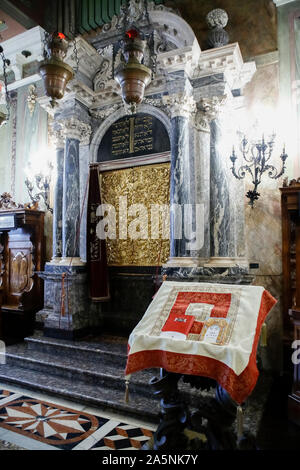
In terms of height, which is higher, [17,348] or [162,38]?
[162,38]

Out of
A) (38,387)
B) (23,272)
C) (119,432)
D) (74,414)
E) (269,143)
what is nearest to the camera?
(119,432)

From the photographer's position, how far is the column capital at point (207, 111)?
4137 millimetres

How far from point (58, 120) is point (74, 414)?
153 inches

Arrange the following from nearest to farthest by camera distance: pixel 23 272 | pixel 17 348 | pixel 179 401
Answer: pixel 179 401
pixel 17 348
pixel 23 272

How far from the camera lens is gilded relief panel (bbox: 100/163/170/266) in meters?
4.65

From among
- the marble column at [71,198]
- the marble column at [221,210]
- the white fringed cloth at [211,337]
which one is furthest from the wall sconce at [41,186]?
the white fringed cloth at [211,337]

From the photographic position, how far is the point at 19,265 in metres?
5.71

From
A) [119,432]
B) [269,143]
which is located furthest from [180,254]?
[119,432]

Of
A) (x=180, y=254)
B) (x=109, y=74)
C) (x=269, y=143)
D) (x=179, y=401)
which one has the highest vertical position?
(x=109, y=74)

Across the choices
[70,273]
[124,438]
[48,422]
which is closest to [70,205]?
[70,273]

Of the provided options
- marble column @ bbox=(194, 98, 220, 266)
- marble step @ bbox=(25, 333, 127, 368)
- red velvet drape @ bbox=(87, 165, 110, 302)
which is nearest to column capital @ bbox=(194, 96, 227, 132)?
marble column @ bbox=(194, 98, 220, 266)

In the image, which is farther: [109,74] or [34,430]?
[109,74]

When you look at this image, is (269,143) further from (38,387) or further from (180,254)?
(38,387)

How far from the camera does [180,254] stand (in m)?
4.02
